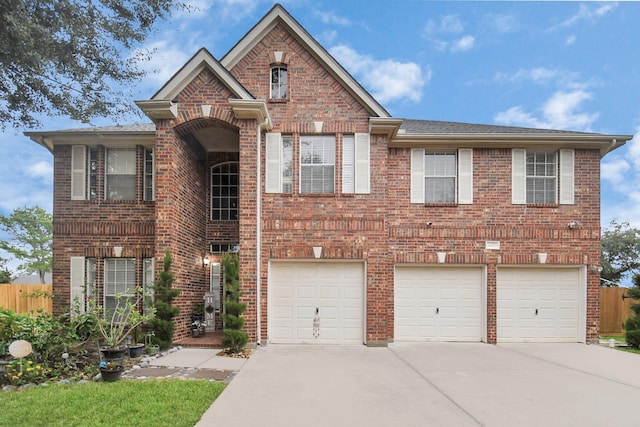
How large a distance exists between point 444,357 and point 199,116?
7760 millimetres

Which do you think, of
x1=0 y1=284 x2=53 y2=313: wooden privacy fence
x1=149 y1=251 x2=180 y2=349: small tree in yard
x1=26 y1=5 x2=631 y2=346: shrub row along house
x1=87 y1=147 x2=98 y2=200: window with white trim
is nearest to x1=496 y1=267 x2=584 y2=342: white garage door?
x1=26 y1=5 x2=631 y2=346: shrub row along house

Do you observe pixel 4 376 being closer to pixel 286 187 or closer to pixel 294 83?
pixel 286 187

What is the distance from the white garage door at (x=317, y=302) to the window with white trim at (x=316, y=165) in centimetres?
197

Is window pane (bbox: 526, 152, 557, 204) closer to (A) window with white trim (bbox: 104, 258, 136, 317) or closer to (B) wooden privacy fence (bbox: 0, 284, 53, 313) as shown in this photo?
(A) window with white trim (bbox: 104, 258, 136, 317)

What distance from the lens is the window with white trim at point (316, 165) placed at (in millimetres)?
9672

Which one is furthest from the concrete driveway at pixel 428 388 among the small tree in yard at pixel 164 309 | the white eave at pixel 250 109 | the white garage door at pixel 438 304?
the white eave at pixel 250 109

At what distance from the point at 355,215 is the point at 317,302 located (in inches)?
94.8

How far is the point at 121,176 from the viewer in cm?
1031

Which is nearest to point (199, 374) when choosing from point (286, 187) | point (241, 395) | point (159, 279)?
point (241, 395)

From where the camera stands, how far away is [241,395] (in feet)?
17.7

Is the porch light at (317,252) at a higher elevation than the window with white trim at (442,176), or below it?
below

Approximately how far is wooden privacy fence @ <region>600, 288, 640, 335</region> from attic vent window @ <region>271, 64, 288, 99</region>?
12.5 m

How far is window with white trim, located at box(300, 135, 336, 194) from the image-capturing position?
967cm

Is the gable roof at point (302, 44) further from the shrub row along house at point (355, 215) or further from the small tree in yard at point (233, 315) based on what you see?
the small tree in yard at point (233, 315)
